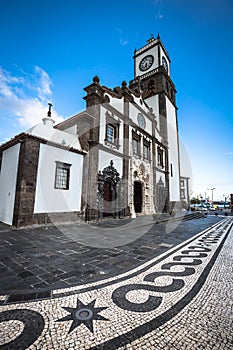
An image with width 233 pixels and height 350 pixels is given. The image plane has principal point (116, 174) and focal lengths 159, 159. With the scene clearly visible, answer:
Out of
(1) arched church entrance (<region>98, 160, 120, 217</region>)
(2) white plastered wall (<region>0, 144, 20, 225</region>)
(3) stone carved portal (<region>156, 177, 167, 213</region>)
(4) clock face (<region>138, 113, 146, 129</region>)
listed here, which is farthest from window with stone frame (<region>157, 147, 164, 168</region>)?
(2) white plastered wall (<region>0, 144, 20, 225</region>)

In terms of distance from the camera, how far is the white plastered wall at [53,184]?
24.7 ft

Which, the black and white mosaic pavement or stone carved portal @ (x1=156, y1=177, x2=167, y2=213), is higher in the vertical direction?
stone carved portal @ (x1=156, y1=177, x2=167, y2=213)

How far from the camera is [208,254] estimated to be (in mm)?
4020

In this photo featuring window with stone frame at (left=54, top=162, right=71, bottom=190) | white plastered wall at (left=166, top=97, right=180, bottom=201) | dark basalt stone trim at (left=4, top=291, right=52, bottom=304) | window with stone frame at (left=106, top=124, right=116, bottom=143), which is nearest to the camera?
dark basalt stone trim at (left=4, top=291, right=52, bottom=304)

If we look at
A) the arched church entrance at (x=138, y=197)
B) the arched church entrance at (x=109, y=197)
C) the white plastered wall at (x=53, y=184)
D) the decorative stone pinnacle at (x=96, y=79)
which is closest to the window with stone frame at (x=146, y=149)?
the arched church entrance at (x=138, y=197)

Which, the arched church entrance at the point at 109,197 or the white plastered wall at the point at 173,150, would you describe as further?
the white plastered wall at the point at 173,150

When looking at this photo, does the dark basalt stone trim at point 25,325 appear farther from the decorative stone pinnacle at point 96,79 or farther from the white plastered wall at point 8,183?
the decorative stone pinnacle at point 96,79

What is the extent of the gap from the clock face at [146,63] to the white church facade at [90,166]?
10.4 m

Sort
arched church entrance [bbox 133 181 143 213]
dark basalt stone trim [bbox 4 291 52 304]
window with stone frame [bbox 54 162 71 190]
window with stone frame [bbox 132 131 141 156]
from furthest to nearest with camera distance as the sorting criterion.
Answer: arched church entrance [bbox 133 181 143 213] < window with stone frame [bbox 132 131 141 156] < window with stone frame [bbox 54 162 71 190] < dark basalt stone trim [bbox 4 291 52 304]

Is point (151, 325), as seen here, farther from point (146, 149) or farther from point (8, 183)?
point (146, 149)

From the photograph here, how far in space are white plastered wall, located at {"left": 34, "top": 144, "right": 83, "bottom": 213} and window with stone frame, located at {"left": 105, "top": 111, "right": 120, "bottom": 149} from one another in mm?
3137

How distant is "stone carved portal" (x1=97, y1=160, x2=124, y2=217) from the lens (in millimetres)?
10106

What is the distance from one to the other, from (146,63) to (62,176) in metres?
22.8

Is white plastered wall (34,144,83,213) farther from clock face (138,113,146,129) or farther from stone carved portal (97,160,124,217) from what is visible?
clock face (138,113,146,129)
